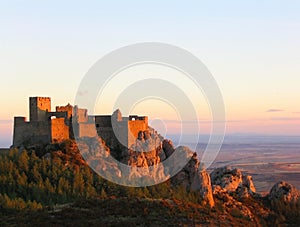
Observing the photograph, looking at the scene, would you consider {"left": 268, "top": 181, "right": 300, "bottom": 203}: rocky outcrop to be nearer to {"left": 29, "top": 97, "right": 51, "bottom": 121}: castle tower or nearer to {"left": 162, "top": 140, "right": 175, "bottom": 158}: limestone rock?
{"left": 162, "top": 140, "right": 175, "bottom": 158}: limestone rock

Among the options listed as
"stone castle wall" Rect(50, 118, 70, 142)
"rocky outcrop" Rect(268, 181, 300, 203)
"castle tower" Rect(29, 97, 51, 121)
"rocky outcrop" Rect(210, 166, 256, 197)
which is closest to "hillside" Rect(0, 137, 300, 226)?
"rocky outcrop" Rect(210, 166, 256, 197)

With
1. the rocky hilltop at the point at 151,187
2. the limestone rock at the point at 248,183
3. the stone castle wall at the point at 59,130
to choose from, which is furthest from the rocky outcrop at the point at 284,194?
the stone castle wall at the point at 59,130

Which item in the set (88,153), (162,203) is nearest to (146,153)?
(88,153)

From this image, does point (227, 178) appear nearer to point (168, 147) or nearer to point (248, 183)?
point (248, 183)

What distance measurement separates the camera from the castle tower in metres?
76.3

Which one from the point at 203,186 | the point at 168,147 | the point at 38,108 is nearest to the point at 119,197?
the point at 203,186

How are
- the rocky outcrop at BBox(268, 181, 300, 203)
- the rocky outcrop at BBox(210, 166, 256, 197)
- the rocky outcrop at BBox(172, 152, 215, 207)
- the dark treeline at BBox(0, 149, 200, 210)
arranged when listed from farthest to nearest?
1. the rocky outcrop at BBox(210, 166, 256, 197)
2. the rocky outcrop at BBox(268, 181, 300, 203)
3. the rocky outcrop at BBox(172, 152, 215, 207)
4. the dark treeline at BBox(0, 149, 200, 210)

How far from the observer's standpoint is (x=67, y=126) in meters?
76.5

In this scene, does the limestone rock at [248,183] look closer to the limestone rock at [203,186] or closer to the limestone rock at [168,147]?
the limestone rock at [168,147]

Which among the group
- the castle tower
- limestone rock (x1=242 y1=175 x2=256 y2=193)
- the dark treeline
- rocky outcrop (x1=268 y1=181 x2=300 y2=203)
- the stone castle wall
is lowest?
rocky outcrop (x1=268 y1=181 x2=300 y2=203)

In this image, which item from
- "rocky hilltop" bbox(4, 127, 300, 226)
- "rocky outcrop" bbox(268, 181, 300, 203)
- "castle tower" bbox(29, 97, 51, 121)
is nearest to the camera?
"rocky hilltop" bbox(4, 127, 300, 226)

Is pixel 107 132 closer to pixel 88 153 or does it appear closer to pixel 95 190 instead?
pixel 88 153

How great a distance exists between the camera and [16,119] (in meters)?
75.8

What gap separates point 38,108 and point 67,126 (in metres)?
4.20
